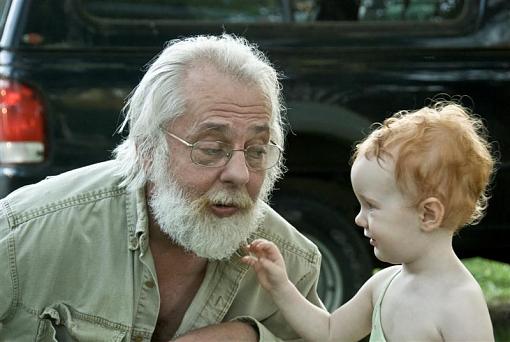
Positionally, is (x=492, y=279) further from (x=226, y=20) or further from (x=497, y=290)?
(x=226, y=20)

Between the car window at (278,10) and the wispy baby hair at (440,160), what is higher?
the wispy baby hair at (440,160)

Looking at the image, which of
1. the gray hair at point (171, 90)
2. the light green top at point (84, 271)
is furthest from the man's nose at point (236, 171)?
the light green top at point (84, 271)

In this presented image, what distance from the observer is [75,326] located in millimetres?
3477

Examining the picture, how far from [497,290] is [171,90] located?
440 centimetres

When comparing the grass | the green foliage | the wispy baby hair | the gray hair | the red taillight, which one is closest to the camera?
the wispy baby hair

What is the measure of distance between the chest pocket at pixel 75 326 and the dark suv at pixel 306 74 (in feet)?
6.02

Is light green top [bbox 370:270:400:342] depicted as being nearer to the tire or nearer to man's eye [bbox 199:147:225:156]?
man's eye [bbox 199:147:225:156]

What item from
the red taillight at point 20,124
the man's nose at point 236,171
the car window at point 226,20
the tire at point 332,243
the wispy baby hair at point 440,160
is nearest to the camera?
the wispy baby hair at point 440,160

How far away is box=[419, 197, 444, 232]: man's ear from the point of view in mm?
3135

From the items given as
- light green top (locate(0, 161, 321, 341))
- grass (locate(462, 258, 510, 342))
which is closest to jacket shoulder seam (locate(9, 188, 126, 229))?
light green top (locate(0, 161, 321, 341))

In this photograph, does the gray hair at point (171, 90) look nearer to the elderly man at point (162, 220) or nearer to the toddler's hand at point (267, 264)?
the elderly man at point (162, 220)

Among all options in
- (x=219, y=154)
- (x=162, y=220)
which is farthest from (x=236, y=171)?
(x=162, y=220)

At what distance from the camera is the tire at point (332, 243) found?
5.63 metres

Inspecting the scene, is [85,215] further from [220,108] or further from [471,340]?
[471,340]
